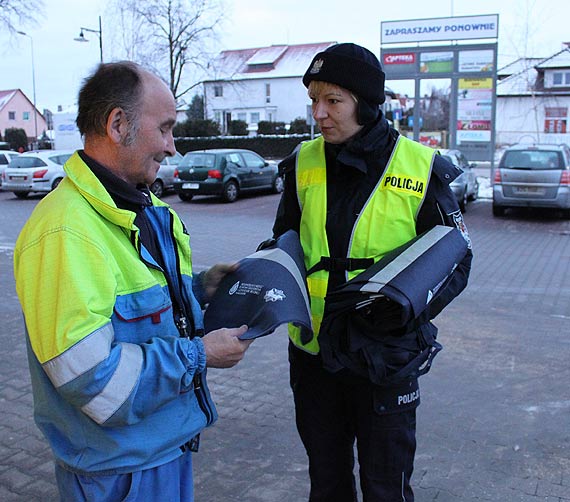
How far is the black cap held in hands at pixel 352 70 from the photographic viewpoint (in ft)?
7.80

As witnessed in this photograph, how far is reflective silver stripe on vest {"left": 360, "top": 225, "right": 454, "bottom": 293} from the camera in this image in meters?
2.09

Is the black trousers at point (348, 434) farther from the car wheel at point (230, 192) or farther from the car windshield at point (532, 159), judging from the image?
the car wheel at point (230, 192)

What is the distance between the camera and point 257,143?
3925 centimetres

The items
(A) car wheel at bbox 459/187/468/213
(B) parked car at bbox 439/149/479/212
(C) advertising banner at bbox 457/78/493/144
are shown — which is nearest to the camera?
(B) parked car at bbox 439/149/479/212

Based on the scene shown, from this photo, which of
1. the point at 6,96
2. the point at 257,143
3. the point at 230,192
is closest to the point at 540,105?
the point at 257,143

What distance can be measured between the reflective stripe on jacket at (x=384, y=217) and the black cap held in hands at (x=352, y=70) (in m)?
0.26

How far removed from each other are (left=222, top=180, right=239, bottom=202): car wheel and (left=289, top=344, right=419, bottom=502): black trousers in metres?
16.6

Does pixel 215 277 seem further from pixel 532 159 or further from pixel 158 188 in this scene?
pixel 158 188

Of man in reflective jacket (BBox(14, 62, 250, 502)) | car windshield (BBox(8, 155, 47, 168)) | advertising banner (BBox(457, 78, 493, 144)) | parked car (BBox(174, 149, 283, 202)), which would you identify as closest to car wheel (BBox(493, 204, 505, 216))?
advertising banner (BBox(457, 78, 493, 144))

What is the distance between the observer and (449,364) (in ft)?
17.4

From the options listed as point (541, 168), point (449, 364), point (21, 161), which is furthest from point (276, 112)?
point (449, 364)

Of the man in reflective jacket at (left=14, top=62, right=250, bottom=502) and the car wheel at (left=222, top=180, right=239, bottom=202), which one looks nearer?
the man in reflective jacket at (left=14, top=62, right=250, bottom=502)

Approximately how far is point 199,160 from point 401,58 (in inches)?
308

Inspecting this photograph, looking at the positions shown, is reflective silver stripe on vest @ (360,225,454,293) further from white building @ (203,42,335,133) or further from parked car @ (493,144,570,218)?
white building @ (203,42,335,133)
